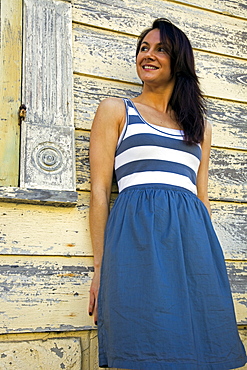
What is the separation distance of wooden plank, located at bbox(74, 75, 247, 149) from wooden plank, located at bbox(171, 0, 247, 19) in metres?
0.56

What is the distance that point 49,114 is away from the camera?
2.04 metres

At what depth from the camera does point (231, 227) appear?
7.38 ft

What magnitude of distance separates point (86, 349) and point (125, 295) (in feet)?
1.25

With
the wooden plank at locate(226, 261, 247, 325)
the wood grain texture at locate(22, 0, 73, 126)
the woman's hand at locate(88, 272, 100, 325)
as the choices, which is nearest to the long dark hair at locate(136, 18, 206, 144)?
the wood grain texture at locate(22, 0, 73, 126)

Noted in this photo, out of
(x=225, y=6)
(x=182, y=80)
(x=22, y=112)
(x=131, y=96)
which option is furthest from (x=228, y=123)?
(x=22, y=112)

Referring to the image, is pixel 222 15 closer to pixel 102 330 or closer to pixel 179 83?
pixel 179 83

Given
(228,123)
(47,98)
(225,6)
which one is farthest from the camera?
(225,6)

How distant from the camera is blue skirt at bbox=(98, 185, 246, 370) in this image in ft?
5.09

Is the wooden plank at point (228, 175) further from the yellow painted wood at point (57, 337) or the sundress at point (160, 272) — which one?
the yellow painted wood at point (57, 337)

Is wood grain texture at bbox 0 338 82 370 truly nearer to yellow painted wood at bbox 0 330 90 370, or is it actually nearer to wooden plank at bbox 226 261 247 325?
yellow painted wood at bbox 0 330 90 370

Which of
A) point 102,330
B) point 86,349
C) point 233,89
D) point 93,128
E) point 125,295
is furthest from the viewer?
point 233,89

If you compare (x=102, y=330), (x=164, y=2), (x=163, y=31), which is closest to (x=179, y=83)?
(x=163, y=31)

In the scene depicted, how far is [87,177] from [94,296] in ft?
1.65

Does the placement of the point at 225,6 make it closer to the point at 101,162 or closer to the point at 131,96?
the point at 131,96
